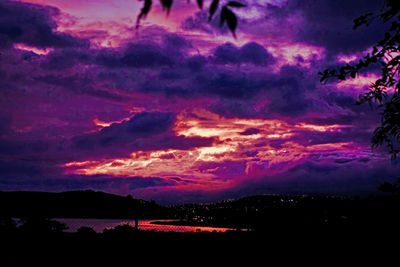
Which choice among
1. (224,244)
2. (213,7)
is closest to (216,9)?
(213,7)

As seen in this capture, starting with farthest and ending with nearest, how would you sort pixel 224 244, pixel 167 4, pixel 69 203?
pixel 69 203 → pixel 224 244 → pixel 167 4

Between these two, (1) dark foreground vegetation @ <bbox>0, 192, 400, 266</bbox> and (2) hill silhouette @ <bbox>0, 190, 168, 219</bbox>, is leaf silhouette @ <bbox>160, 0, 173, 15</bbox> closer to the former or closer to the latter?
(1) dark foreground vegetation @ <bbox>0, 192, 400, 266</bbox>

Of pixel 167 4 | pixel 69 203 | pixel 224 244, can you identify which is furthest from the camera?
pixel 69 203

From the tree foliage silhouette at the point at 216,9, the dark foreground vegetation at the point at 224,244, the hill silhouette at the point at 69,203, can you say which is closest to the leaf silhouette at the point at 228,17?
the tree foliage silhouette at the point at 216,9

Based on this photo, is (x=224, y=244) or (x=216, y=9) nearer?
(x=216, y=9)

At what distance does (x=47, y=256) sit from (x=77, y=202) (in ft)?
174

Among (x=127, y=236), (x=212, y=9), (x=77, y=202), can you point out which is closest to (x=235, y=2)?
(x=212, y=9)

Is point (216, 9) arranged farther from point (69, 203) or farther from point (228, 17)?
point (69, 203)

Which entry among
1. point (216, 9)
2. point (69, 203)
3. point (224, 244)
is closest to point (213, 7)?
point (216, 9)

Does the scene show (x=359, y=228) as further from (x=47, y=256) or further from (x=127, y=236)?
(x=47, y=256)

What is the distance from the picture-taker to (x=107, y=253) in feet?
42.1

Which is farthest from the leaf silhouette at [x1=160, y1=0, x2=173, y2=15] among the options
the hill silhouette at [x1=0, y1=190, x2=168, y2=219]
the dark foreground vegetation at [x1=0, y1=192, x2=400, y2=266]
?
the hill silhouette at [x1=0, y1=190, x2=168, y2=219]

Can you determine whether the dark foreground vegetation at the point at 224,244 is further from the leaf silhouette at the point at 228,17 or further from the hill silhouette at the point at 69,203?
the hill silhouette at the point at 69,203

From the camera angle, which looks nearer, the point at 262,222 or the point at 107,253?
the point at 107,253
